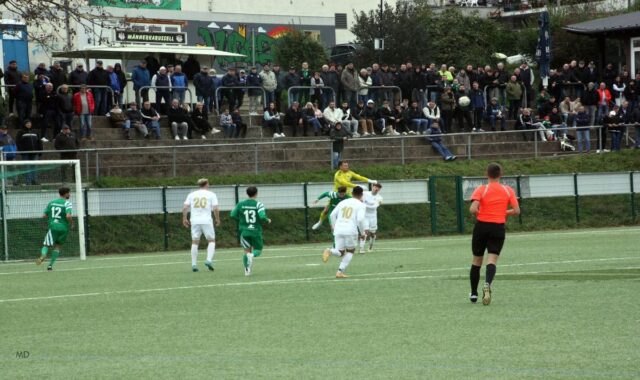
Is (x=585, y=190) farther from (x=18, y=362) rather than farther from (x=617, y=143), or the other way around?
(x=18, y=362)

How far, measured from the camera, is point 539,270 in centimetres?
2127

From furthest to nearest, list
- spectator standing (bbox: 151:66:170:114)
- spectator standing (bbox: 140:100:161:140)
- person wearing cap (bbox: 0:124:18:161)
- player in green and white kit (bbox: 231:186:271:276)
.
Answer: spectator standing (bbox: 151:66:170:114) < spectator standing (bbox: 140:100:161:140) < person wearing cap (bbox: 0:124:18:161) < player in green and white kit (bbox: 231:186:271:276)

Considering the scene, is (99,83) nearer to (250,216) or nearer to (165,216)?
(165,216)

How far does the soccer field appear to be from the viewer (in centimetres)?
1095

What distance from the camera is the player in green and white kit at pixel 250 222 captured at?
22234 mm

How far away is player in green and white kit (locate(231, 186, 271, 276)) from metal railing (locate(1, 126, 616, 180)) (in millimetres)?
11732

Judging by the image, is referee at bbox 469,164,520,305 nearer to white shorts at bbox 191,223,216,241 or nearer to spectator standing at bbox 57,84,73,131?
white shorts at bbox 191,223,216,241

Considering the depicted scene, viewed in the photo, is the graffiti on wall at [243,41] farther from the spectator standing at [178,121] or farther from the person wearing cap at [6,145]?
the person wearing cap at [6,145]

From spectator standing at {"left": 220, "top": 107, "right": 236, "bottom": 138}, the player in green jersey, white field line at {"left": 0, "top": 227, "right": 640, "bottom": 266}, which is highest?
spectator standing at {"left": 220, "top": 107, "right": 236, "bottom": 138}

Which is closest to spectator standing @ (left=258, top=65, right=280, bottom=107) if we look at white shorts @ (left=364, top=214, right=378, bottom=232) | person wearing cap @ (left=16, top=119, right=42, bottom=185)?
person wearing cap @ (left=16, top=119, right=42, bottom=185)

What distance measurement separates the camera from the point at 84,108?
35969mm

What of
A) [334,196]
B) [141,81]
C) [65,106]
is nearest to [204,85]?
[141,81]

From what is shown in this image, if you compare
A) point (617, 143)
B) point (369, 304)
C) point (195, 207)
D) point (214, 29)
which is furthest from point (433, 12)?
point (369, 304)

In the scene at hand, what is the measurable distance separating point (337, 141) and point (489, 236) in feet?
77.1
